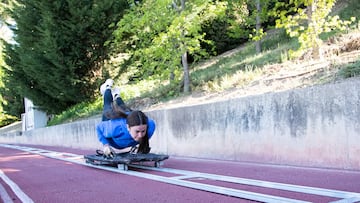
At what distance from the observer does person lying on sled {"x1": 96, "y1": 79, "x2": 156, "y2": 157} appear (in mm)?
7723

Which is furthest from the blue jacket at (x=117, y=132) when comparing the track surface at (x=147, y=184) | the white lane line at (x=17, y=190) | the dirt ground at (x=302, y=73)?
the dirt ground at (x=302, y=73)

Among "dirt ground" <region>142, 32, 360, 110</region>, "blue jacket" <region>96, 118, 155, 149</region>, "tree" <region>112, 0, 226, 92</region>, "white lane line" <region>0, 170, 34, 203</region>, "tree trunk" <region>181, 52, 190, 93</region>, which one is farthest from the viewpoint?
"tree trunk" <region>181, 52, 190, 93</region>

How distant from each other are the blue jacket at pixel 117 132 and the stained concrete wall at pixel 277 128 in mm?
2149

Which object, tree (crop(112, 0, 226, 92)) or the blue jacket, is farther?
tree (crop(112, 0, 226, 92))

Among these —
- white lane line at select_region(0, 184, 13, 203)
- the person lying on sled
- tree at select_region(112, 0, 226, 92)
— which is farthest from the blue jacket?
tree at select_region(112, 0, 226, 92)

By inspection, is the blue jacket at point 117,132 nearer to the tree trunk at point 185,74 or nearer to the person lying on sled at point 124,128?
the person lying on sled at point 124,128

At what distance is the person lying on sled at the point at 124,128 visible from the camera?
7.72 meters

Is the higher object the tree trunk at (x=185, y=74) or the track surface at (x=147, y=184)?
the tree trunk at (x=185, y=74)

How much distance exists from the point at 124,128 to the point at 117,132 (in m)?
0.18

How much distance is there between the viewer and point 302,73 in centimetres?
1126

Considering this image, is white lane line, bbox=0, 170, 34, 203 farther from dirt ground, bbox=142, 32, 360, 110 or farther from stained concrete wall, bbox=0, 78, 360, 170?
dirt ground, bbox=142, 32, 360, 110

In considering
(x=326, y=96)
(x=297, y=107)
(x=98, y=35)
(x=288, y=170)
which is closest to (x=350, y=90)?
(x=326, y=96)

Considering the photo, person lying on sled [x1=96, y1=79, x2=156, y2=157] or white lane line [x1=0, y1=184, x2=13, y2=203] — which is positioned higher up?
person lying on sled [x1=96, y1=79, x2=156, y2=157]

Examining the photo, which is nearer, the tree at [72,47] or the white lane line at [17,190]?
the white lane line at [17,190]
